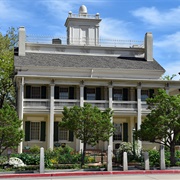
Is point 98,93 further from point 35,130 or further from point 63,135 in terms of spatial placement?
point 35,130

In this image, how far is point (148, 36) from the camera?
40.8 m

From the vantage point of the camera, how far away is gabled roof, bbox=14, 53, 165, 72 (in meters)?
36.3

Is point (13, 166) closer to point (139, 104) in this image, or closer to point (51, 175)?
point (51, 175)

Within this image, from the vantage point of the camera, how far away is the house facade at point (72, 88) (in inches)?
1359

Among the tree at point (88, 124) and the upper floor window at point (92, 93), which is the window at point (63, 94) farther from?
the tree at point (88, 124)

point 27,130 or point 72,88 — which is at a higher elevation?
point 72,88

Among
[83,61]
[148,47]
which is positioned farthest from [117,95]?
[148,47]

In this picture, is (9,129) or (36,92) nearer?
(9,129)

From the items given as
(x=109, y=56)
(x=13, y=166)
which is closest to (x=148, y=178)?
(x=13, y=166)

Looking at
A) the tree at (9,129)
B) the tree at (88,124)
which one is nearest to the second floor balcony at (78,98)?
the tree at (88,124)

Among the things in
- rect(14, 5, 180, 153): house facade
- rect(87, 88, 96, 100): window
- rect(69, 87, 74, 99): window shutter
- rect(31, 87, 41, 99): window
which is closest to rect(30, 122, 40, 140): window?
rect(14, 5, 180, 153): house facade

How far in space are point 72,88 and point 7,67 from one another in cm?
964

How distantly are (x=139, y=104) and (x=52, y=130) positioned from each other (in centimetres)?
866

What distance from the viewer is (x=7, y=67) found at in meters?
41.8
